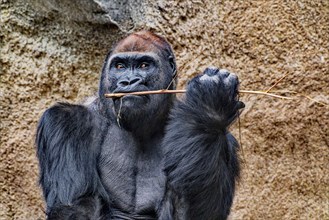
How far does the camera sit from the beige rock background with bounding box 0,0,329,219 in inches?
264

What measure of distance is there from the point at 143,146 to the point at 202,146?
57 cm

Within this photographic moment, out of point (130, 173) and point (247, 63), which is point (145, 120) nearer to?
point (130, 173)

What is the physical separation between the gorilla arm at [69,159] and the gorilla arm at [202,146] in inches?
19.5

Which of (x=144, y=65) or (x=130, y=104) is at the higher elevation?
(x=144, y=65)

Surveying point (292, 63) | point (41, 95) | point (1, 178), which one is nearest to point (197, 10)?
point (292, 63)

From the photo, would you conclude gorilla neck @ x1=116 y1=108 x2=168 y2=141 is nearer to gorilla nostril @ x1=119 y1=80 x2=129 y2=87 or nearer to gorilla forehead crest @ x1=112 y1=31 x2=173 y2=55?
gorilla nostril @ x1=119 y1=80 x2=129 y2=87

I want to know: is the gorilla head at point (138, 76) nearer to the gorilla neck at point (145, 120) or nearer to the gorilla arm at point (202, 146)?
the gorilla neck at point (145, 120)

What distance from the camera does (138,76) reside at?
538cm

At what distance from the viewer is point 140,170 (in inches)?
221

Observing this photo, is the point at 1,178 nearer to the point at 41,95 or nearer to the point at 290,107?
the point at 41,95

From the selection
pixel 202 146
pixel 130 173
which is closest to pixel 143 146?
pixel 130 173

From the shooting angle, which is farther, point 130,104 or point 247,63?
point 247,63

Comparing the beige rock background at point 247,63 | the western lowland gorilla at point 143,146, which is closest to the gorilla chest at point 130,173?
the western lowland gorilla at point 143,146

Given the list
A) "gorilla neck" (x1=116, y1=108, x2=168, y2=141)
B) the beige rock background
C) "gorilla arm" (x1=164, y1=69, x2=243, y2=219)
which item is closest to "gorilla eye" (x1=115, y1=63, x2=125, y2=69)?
"gorilla neck" (x1=116, y1=108, x2=168, y2=141)
